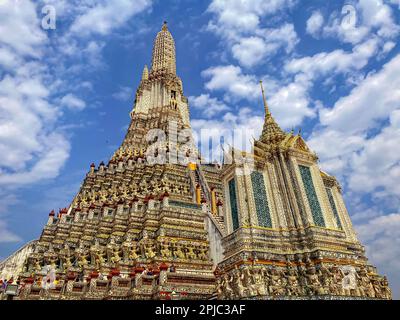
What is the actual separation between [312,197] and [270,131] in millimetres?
5028

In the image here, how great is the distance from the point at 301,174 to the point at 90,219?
2098 cm

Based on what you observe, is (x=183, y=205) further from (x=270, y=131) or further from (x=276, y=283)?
(x=276, y=283)

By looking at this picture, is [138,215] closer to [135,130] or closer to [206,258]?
[206,258]

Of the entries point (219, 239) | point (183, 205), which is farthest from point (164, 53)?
point (219, 239)

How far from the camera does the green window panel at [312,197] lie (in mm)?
14745

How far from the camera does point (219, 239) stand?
22.2m

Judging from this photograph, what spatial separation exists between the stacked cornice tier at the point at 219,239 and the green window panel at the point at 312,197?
6 cm

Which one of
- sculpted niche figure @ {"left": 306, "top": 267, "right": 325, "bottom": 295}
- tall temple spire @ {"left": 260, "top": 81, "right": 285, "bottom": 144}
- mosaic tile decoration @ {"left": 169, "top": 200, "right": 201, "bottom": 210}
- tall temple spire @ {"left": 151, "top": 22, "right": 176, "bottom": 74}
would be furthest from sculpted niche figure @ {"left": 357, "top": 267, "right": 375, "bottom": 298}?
tall temple spire @ {"left": 151, "top": 22, "right": 176, "bottom": 74}

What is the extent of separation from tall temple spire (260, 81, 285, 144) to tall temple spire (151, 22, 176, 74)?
43833 millimetres

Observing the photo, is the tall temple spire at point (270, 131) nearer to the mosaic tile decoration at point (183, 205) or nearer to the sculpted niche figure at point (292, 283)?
the sculpted niche figure at point (292, 283)

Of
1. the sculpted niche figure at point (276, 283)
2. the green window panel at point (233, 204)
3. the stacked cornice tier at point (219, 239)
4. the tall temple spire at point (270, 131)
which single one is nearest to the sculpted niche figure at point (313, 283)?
the stacked cornice tier at point (219, 239)

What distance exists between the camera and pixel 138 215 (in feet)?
88.1

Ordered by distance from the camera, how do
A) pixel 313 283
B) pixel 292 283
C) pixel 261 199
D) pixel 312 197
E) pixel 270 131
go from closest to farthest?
pixel 313 283
pixel 292 283
pixel 261 199
pixel 312 197
pixel 270 131
